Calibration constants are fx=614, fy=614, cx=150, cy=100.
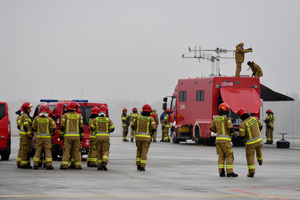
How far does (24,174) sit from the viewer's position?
1448 centimetres

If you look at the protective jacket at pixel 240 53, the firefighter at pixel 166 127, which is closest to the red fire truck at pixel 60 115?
the protective jacket at pixel 240 53

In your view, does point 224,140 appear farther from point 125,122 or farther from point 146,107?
point 125,122

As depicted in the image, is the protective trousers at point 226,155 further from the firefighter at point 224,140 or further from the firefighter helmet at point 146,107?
the firefighter helmet at point 146,107

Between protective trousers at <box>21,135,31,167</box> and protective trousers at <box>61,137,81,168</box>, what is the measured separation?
43.3 inches

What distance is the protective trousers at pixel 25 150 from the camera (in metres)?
16.5

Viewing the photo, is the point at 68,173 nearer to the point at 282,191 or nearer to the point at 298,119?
the point at 282,191

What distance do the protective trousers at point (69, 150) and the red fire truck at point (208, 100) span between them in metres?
12.7

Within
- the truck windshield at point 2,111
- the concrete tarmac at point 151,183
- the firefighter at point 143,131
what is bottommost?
the concrete tarmac at point 151,183

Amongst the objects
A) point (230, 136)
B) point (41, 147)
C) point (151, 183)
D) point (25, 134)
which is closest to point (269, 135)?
point (230, 136)

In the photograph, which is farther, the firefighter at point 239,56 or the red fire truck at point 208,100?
the firefighter at point 239,56

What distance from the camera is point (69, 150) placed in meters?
16.3

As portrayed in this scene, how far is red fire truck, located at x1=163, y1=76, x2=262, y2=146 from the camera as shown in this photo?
2889 centimetres

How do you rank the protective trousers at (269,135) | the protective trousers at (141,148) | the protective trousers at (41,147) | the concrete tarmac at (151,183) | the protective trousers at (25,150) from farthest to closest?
the protective trousers at (269,135) → the protective trousers at (25,150) → the protective trousers at (141,148) → the protective trousers at (41,147) → the concrete tarmac at (151,183)

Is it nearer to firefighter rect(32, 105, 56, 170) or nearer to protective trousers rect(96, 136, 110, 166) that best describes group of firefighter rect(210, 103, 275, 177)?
protective trousers rect(96, 136, 110, 166)
